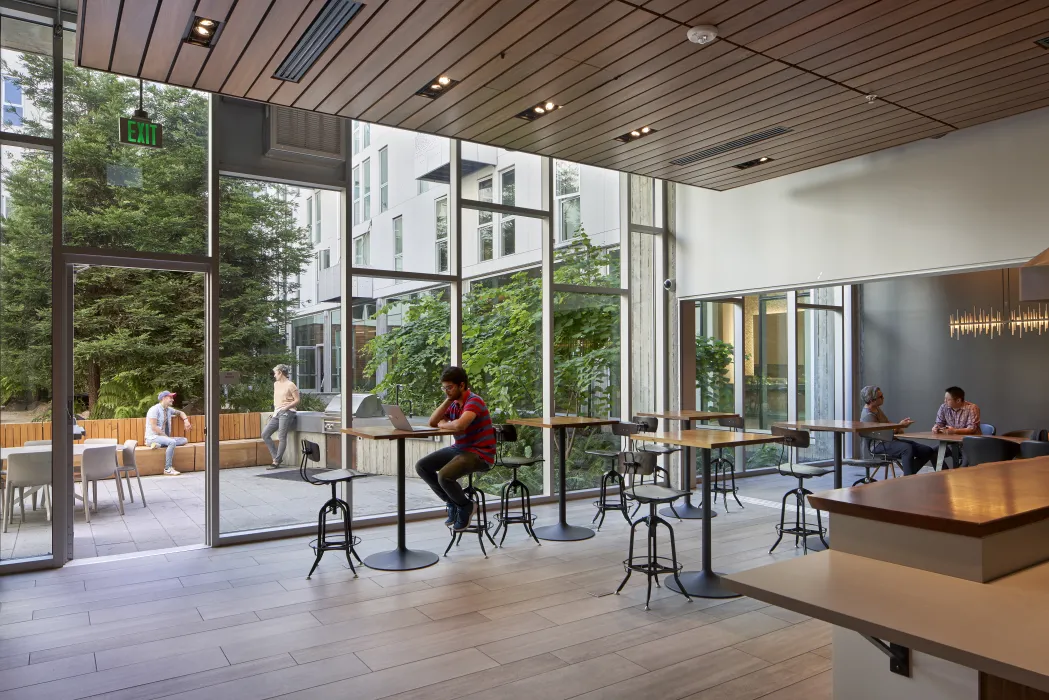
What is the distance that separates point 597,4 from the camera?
359 centimetres

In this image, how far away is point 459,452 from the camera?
5754 millimetres

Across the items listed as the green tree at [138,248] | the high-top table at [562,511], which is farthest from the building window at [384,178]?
the high-top table at [562,511]

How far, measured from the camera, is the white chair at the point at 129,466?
6611 millimetres

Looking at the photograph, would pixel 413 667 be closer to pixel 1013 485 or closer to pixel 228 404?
pixel 1013 485

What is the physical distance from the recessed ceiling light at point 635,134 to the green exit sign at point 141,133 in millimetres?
3852

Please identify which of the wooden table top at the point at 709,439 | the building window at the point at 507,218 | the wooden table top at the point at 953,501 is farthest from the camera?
the building window at the point at 507,218

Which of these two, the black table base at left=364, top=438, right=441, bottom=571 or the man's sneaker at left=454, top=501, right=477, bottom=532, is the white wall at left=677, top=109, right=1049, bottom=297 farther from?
the black table base at left=364, top=438, right=441, bottom=571

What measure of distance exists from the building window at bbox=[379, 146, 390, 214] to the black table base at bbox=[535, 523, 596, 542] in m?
3.45

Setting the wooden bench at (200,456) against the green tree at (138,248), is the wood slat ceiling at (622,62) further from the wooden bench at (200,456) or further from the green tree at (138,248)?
the wooden bench at (200,456)

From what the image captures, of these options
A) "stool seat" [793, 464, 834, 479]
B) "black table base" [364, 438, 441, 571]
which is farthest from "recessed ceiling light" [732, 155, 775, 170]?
"black table base" [364, 438, 441, 571]

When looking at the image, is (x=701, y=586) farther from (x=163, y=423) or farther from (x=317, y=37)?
(x=163, y=423)

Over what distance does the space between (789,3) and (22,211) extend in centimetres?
561

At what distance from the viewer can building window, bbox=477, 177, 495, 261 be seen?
292 inches

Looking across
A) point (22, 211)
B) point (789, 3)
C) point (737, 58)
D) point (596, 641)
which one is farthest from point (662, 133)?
point (22, 211)
